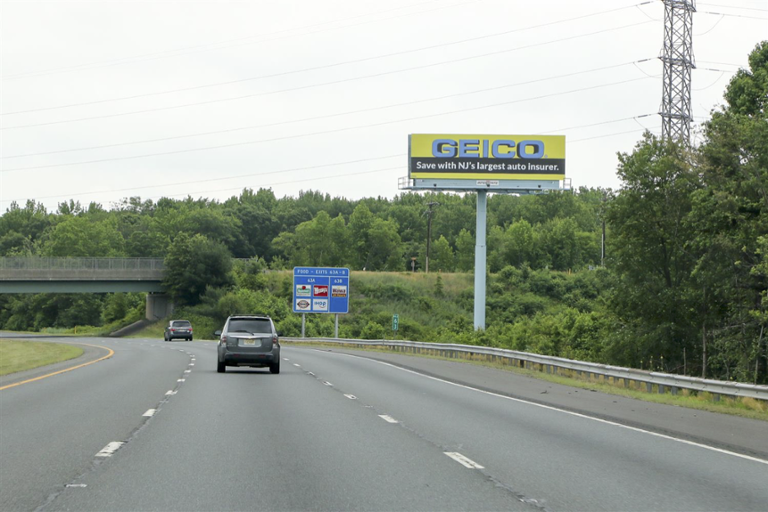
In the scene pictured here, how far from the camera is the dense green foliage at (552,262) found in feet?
115

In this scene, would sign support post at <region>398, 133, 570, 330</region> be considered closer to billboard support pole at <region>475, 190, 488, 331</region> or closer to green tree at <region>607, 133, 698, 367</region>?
billboard support pole at <region>475, 190, 488, 331</region>

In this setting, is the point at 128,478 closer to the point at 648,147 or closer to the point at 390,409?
the point at 390,409

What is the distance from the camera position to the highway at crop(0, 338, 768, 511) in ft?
26.7

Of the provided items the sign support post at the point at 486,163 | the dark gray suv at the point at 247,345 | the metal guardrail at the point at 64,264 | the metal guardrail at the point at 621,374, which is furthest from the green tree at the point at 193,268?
the dark gray suv at the point at 247,345

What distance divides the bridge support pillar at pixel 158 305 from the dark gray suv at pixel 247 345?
7894cm

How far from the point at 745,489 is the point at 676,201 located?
36592 millimetres

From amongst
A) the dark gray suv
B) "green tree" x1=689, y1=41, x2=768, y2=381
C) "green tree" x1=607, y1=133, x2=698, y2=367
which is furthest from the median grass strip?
"green tree" x1=607, y1=133, x2=698, y2=367

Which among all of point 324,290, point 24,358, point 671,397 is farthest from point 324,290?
point 671,397

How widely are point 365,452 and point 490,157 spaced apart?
6307cm

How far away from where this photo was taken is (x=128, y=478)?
8945 millimetres

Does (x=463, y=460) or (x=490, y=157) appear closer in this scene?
(x=463, y=460)

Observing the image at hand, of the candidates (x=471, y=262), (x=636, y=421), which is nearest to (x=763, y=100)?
(x=636, y=421)

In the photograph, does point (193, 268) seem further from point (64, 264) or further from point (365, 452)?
point (365, 452)

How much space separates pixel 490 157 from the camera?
72625 mm
